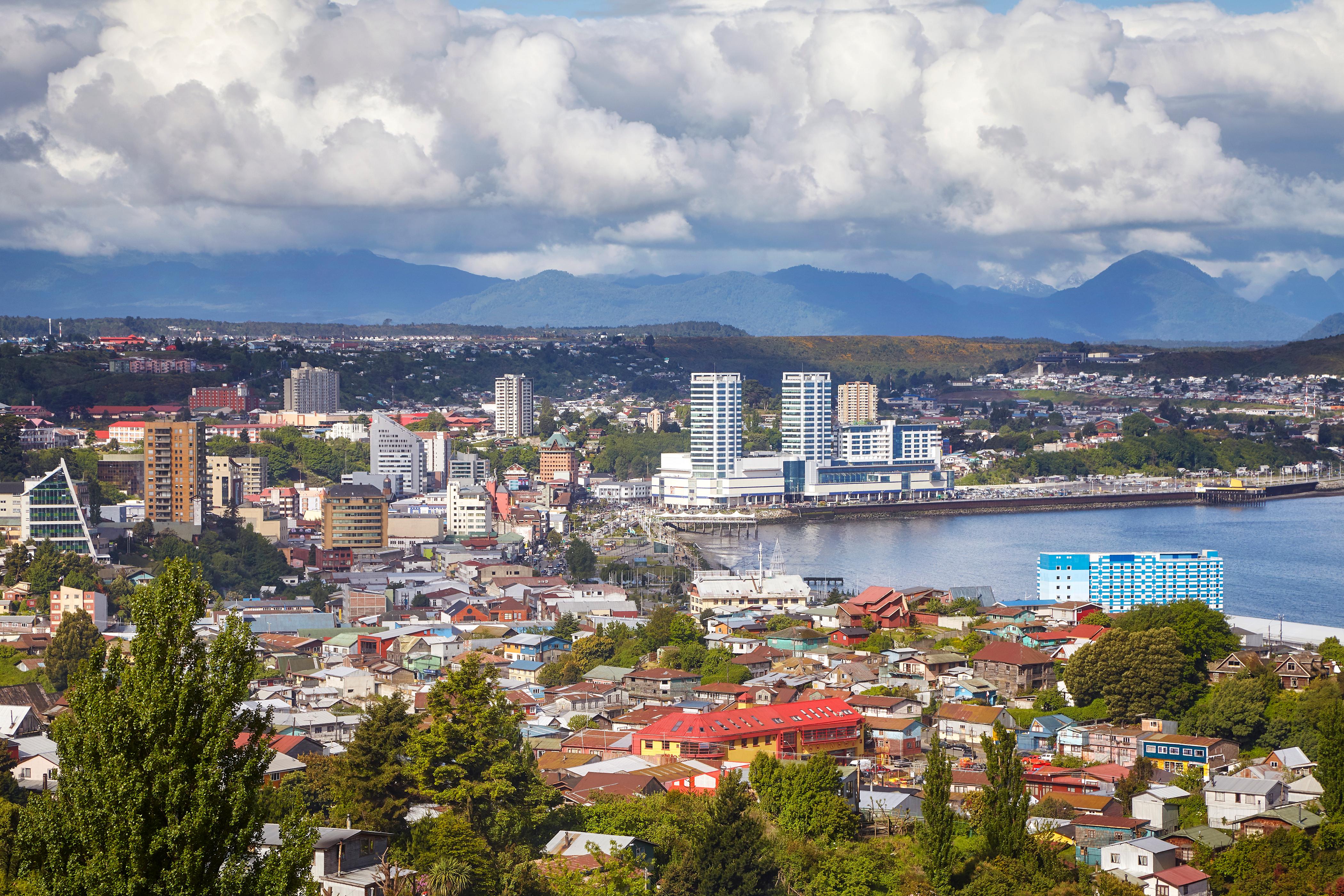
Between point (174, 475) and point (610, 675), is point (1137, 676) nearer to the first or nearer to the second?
point (610, 675)

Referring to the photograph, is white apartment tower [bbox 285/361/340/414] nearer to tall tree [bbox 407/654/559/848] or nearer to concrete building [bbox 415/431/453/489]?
concrete building [bbox 415/431/453/489]

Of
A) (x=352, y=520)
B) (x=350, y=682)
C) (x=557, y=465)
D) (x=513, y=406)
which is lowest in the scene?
(x=350, y=682)

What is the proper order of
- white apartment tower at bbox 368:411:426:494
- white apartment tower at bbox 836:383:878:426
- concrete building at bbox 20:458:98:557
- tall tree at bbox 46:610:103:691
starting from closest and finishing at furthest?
tall tree at bbox 46:610:103:691, concrete building at bbox 20:458:98:557, white apartment tower at bbox 368:411:426:494, white apartment tower at bbox 836:383:878:426

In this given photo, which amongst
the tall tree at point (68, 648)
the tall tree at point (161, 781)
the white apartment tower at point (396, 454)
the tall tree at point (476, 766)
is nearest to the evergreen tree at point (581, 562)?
the tall tree at point (68, 648)

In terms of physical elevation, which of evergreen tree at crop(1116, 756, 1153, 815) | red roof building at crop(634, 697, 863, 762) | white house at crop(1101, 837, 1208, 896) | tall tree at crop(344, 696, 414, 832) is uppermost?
tall tree at crop(344, 696, 414, 832)

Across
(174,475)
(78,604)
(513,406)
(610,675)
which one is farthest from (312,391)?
(610,675)

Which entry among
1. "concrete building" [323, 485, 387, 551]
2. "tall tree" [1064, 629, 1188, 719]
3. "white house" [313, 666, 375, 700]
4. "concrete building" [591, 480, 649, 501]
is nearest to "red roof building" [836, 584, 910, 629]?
"tall tree" [1064, 629, 1188, 719]

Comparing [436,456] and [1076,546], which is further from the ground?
[436,456]
